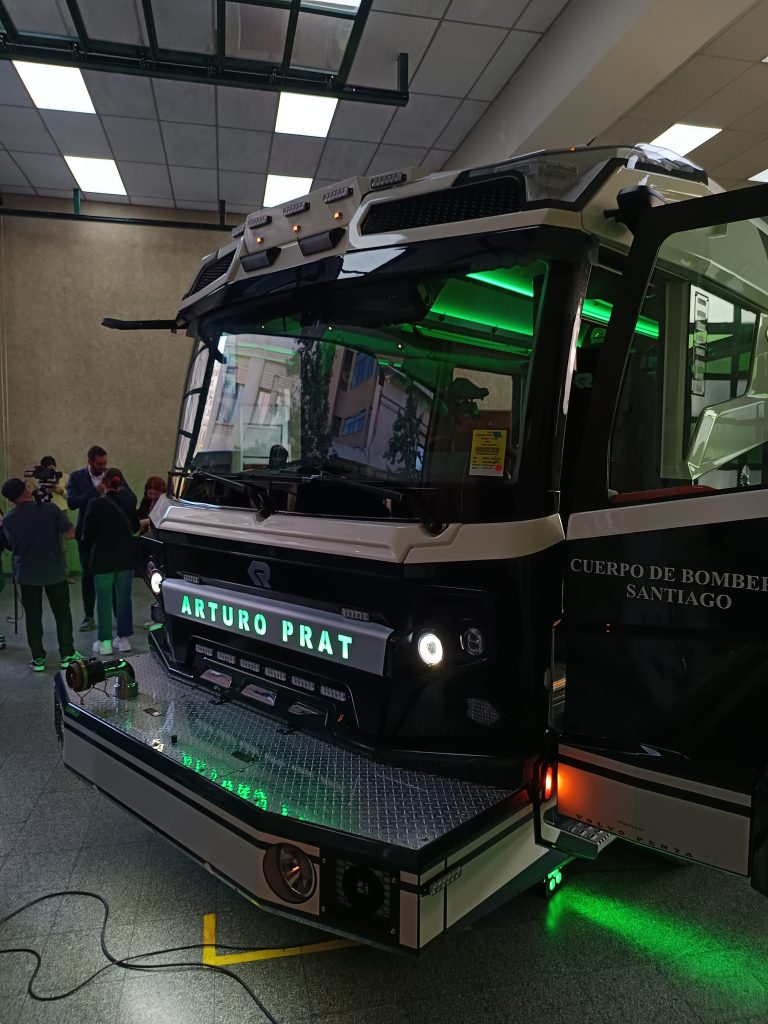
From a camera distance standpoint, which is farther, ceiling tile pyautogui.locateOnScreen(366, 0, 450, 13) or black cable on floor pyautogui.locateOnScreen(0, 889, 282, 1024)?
ceiling tile pyautogui.locateOnScreen(366, 0, 450, 13)

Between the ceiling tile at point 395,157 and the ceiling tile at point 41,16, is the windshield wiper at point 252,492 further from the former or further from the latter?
the ceiling tile at point 395,157

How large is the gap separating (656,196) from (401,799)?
6.20 ft

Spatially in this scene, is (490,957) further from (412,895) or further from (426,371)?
(426,371)

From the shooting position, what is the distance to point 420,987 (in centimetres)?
222

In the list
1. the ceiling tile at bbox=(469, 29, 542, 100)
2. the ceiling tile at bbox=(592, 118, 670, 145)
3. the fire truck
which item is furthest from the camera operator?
Result: the ceiling tile at bbox=(592, 118, 670, 145)

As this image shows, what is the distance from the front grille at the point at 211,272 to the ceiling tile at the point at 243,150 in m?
5.26

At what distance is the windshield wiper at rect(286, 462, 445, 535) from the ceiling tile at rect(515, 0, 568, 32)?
4.87m

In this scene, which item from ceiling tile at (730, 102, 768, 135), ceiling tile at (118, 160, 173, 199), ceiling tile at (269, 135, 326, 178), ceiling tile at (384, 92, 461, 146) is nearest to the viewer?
ceiling tile at (730, 102, 768, 135)

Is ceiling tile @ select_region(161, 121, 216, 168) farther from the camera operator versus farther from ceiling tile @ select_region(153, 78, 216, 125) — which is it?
the camera operator

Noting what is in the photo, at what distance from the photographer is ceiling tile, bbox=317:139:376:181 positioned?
7773 millimetres

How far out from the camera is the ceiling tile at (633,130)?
6.39 metres

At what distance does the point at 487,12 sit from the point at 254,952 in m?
6.32

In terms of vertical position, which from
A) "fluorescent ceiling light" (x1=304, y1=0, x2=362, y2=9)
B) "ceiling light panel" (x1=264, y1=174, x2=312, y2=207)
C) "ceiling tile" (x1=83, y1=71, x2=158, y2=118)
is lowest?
"ceiling light panel" (x1=264, y1=174, x2=312, y2=207)

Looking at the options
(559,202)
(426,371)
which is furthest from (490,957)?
(559,202)
